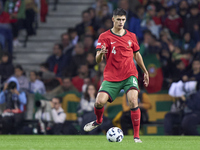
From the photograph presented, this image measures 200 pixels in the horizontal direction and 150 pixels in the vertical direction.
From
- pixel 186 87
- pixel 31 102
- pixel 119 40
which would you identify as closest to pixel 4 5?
pixel 31 102

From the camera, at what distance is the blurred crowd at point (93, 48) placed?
14742 millimetres

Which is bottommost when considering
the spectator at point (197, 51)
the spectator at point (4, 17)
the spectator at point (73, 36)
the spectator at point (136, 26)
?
the spectator at point (197, 51)

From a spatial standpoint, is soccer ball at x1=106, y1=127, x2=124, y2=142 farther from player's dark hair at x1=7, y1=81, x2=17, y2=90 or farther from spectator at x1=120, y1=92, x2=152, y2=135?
player's dark hair at x1=7, y1=81, x2=17, y2=90

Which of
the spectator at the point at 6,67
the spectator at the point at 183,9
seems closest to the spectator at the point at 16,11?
the spectator at the point at 6,67

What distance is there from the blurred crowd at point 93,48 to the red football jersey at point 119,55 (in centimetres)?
449

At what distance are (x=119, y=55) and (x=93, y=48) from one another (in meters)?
7.04

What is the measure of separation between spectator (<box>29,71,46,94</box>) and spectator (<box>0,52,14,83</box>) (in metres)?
0.77

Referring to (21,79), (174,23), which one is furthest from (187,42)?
(21,79)

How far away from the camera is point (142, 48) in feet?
50.8

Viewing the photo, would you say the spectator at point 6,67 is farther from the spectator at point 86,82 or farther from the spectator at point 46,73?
the spectator at point 86,82

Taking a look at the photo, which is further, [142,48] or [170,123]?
[142,48]
